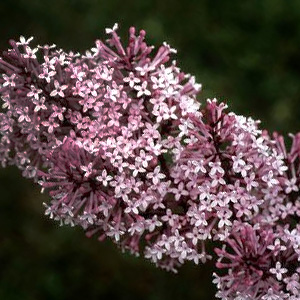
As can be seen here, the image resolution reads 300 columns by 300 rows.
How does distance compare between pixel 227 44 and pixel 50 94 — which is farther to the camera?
pixel 227 44

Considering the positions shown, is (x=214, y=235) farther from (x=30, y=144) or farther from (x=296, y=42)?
(x=296, y=42)


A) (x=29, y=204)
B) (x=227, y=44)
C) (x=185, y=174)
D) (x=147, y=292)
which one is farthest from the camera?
(x=29, y=204)

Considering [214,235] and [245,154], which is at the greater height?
[245,154]

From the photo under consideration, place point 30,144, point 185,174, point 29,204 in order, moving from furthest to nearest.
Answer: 1. point 29,204
2. point 30,144
3. point 185,174

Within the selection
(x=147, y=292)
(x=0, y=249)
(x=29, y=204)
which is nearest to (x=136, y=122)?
(x=147, y=292)

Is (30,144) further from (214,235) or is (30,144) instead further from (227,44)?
(227,44)

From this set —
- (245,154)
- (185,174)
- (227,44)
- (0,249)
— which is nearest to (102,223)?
(185,174)

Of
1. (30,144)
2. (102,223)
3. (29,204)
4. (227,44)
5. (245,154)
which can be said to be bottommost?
(102,223)
